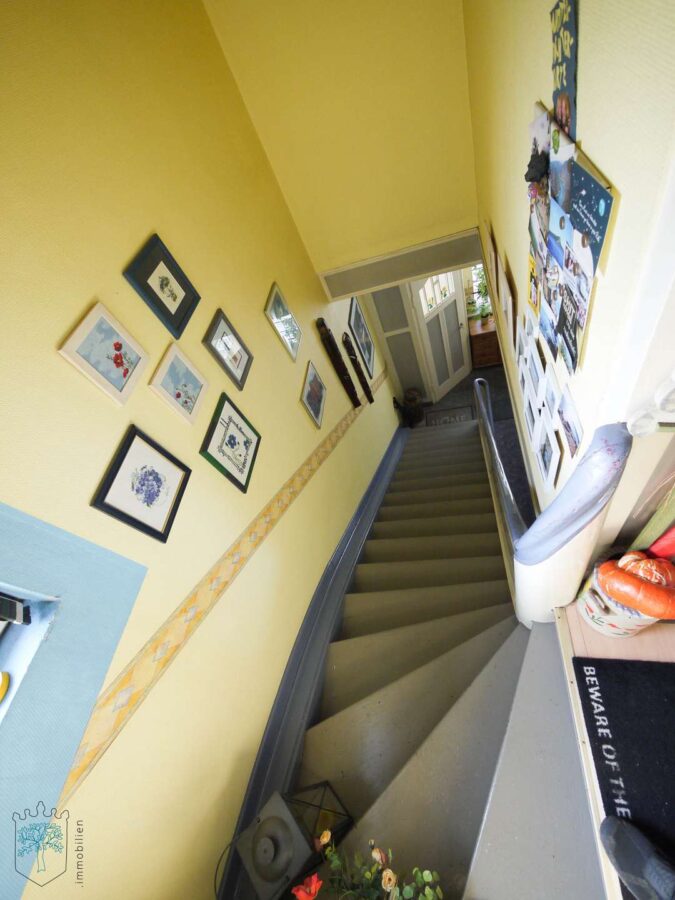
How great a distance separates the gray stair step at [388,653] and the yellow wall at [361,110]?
2659mm

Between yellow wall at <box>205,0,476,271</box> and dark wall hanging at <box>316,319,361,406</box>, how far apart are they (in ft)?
2.17

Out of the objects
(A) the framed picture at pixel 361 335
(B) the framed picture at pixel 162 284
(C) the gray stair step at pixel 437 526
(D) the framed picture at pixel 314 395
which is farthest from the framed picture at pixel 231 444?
(A) the framed picture at pixel 361 335

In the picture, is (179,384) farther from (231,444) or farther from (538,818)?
(538,818)

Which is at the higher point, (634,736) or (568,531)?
(568,531)

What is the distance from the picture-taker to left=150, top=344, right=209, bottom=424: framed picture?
1.24 metres

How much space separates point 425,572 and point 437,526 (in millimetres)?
583

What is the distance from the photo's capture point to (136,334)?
1.17 metres

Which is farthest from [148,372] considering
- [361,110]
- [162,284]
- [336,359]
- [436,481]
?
[436,481]

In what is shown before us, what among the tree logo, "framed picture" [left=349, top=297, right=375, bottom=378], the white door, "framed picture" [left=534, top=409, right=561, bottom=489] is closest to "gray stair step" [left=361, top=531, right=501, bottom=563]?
"framed picture" [left=534, top=409, right=561, bottom=489]

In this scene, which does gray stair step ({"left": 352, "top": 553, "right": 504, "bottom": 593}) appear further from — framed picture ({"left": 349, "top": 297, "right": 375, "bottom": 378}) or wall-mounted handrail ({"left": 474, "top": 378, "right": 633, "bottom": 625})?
framed picture ({"left": 349, "top": 297, "right": 375, "bottom": 378})

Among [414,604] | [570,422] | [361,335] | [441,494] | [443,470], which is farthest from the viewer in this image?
[361,335]

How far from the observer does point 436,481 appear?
3.56m

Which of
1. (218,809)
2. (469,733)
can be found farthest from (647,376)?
(218,809)

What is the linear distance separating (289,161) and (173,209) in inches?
53.1
